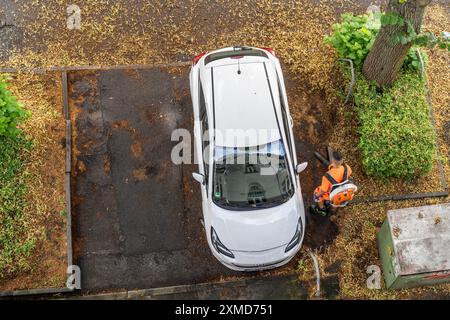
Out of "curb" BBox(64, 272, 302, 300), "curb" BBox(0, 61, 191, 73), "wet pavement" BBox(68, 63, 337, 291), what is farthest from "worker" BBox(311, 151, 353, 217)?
"curb" BBox(0, 61, 191, 73)

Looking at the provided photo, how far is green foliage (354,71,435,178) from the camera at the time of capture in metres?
8.13

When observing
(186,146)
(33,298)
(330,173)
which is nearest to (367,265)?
(330,173)

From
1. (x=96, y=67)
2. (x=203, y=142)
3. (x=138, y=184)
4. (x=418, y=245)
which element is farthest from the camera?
(x=96, y=67)

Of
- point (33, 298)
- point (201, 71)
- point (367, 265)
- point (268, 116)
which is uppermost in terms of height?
point (201, 71)

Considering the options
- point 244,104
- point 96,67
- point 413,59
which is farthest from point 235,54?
point 413,59

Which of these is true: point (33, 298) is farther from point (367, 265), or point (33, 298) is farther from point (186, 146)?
point (367, 265)

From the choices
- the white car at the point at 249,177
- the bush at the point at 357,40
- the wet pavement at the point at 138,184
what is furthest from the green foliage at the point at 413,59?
the white car at the point at 249,177

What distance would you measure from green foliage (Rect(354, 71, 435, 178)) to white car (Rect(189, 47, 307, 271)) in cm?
168

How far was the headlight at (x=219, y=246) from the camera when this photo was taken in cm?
725

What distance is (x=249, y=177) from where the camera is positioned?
721 centimetres

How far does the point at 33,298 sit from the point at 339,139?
20.3ft

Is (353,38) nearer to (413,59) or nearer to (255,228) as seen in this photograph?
(413,59)

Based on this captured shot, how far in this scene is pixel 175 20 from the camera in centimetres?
962

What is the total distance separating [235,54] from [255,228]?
308 centimetres
